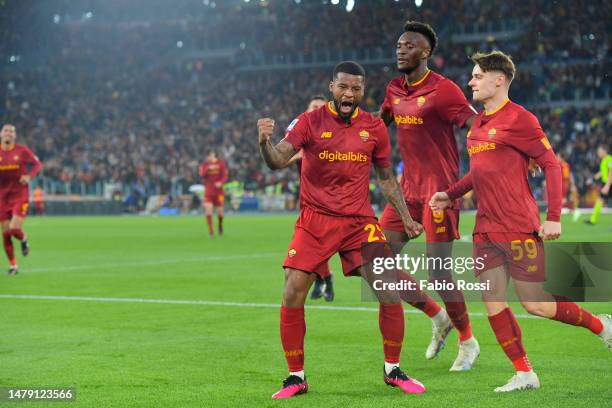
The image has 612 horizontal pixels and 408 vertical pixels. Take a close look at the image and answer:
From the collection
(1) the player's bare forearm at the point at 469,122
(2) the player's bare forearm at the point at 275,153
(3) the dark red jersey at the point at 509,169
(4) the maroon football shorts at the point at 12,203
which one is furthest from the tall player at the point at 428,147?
(4) the maroon football shorts at the point at 12,203

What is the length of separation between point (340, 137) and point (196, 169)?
1727 inches

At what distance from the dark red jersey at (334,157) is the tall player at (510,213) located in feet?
2.52

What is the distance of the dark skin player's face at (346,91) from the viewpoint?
6695 millimetres

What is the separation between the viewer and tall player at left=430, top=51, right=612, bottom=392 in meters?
6.55

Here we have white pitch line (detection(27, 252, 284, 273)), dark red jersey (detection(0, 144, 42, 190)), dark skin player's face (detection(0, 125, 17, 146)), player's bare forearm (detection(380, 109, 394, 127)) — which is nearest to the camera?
player's bare forearm (detection(380, 109, 394, 127))

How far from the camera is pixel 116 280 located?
49.2 feet

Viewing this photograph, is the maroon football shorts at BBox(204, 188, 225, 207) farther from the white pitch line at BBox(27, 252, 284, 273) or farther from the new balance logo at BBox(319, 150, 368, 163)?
the new balance logo at BBox(319, 150, 368, 163)

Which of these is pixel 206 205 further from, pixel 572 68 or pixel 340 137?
pixel 572 68

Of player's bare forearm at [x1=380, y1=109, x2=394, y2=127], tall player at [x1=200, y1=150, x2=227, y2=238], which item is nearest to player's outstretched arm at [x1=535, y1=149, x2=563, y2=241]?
player's bare forearm at [x1=380, y1=109, x2=394, y2=127]

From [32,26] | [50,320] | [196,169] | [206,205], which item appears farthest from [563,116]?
[50,320]

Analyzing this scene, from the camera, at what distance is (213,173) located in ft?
91.9

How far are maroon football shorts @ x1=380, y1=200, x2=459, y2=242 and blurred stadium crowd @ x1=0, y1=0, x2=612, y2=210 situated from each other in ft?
117

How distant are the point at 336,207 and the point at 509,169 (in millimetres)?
1211

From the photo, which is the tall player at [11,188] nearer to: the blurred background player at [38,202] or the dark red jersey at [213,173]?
the dark red jersey at [213,173]
